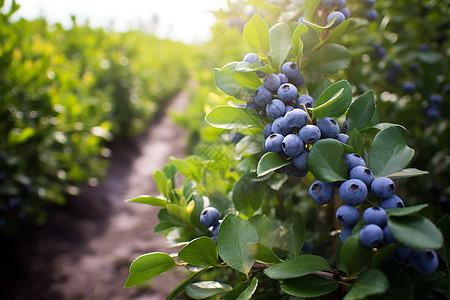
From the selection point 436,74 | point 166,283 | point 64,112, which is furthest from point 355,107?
point 64,112

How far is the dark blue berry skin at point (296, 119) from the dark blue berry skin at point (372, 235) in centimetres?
25

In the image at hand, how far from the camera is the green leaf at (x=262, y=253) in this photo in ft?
2.24

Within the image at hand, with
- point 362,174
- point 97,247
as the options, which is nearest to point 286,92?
point 362,174

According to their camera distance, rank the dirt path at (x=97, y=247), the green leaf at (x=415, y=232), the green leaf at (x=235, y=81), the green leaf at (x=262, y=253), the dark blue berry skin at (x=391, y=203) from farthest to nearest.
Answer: the dirt path at (x=97, y=247)
the green leaf at (x=235, y=81)
the green leaf at (x=262, y=253)
the dark blue berry skin at (x=391, y=203)
the green leaf at (x=415, y=232)

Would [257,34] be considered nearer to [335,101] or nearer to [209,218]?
[335,101]

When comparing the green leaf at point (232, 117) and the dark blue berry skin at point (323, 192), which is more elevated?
the green leaf at point (232, 117)

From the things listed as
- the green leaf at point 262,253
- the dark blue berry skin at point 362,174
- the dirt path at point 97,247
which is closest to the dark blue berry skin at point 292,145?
the dark blue berry skin at point 362,174

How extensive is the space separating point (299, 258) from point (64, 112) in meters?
3.29

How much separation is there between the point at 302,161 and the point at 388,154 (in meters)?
0.18

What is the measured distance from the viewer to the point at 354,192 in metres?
0.59

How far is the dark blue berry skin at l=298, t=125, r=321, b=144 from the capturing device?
655mm

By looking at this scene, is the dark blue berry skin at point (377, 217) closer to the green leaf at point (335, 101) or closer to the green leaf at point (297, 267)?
the green leaf at point (297, 267)

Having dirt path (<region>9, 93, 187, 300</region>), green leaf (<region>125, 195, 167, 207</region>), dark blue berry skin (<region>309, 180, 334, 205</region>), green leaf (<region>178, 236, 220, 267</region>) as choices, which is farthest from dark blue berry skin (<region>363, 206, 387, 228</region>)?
dirt path (<region>9, 93, 187, 300</region>)

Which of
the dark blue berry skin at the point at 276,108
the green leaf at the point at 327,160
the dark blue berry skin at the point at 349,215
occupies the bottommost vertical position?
the dark blue berry skin at the point at 349,215
